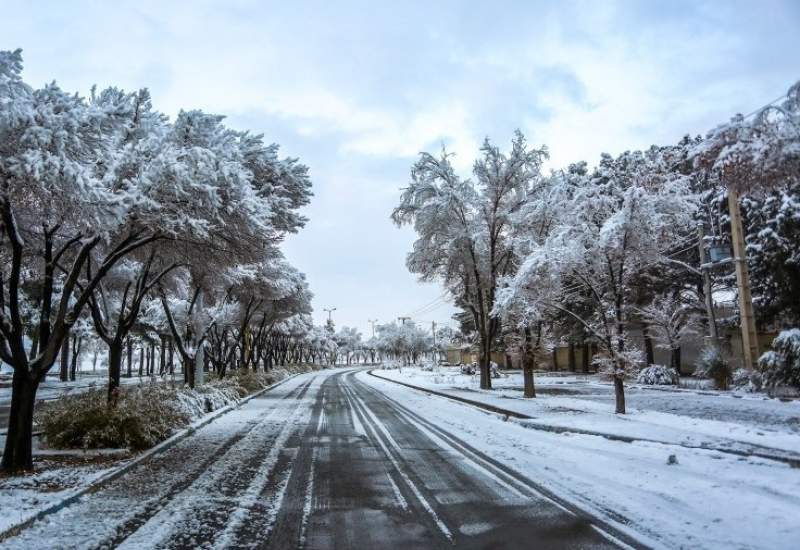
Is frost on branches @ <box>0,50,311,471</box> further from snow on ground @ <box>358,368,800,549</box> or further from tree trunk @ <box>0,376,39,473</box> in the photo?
snow on ground @ <box>358,368,800,549</box>

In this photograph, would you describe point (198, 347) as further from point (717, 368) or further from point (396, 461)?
point (717, 368)

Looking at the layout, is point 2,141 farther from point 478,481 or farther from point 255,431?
point 255,431

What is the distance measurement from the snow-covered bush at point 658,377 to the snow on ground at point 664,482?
16.8 m

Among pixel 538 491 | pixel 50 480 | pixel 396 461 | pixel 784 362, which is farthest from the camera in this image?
pixel 784 362

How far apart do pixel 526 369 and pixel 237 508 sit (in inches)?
664

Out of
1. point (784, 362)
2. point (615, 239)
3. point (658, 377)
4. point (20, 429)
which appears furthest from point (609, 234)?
point (658, 377)

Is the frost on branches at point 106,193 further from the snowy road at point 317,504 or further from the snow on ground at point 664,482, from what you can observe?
the snow on ground at point 664,482

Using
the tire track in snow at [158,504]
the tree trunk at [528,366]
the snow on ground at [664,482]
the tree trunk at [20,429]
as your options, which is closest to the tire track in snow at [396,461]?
the snow on ground at [664,482]

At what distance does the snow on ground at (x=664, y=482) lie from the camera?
5410 mm

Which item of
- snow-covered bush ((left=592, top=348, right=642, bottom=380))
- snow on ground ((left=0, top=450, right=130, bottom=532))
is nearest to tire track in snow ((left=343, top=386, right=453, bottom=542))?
snow on ground ((left=0, top=450, right=130, bottom=532))

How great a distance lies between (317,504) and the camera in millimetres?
6680

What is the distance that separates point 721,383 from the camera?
23.9 meters

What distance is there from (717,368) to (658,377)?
5.24 meters

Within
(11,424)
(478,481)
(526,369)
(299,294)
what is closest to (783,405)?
(526,369)
